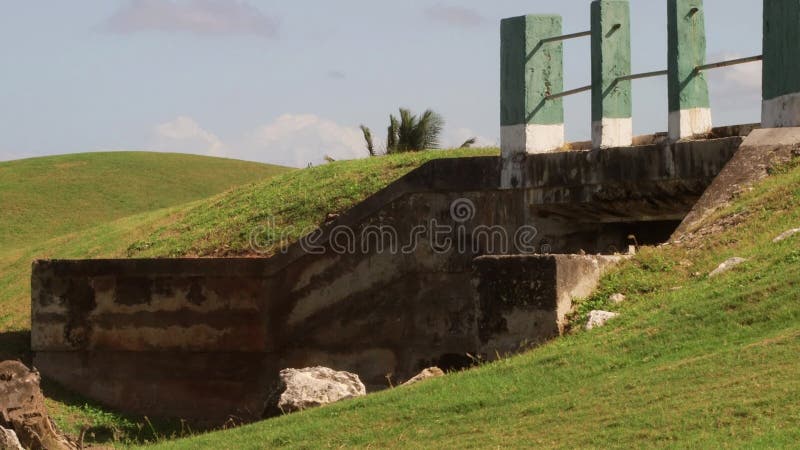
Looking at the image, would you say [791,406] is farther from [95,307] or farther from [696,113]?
[95,307]

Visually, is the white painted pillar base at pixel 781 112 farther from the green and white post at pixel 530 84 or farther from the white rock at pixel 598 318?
the white rock at pixel 598 318

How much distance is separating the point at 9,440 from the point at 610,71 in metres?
7.61

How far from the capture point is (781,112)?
13227 mm

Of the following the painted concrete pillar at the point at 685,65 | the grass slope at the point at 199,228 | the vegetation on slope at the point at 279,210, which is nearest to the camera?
the painted concrete pillar at the point at 685,65

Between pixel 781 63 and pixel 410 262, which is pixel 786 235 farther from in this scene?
pixel 410 262

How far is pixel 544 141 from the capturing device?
1576 cm

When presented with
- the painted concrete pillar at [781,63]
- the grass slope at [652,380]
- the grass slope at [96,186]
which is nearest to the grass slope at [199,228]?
the grass slope at [652,380]

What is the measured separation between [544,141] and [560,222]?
105cm

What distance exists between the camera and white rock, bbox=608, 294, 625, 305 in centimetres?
1164

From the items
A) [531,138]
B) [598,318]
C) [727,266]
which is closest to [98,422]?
[531,138]

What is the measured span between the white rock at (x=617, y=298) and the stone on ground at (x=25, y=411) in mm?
5256

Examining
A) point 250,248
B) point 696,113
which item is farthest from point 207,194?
point 696,113

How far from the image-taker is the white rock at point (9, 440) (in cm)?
1154

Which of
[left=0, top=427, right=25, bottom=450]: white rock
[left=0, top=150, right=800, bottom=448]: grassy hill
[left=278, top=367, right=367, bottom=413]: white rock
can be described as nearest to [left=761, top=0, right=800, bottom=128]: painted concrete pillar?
[left=0, top=150, right=800, bottom=448]: grassy hill
